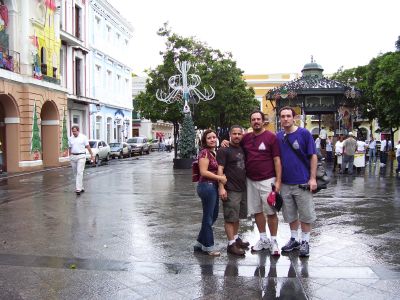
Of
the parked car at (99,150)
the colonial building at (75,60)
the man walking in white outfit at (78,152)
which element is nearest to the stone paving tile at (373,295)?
the man walking in white outfit at (78,152)

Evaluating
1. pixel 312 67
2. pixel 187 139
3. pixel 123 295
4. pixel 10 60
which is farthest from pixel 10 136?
pixel 123 295

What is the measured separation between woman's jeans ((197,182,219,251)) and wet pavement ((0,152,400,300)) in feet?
0.76

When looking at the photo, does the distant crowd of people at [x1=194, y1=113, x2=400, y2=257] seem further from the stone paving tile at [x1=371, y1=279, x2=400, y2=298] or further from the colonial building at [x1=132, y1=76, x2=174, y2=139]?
the colonial building at [x1=132, y1=76, x2=174, y2=139]

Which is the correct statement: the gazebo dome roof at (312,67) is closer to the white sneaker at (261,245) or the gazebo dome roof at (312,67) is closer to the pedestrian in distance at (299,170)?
the pedestrian in distance at (299,170)

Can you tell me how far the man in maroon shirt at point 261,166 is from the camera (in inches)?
231

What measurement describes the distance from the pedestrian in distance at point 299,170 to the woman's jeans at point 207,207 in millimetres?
893

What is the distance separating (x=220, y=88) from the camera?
1276 inches

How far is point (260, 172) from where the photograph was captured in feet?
19.4

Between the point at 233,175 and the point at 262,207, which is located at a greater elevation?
the point at 233,175

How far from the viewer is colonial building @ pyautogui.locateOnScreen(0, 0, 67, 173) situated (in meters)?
20.7

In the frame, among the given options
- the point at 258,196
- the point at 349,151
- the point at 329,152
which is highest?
the point at 349,151

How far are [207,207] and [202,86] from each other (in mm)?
23584

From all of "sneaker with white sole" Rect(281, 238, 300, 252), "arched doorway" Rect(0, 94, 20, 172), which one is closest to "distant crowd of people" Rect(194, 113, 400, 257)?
"sneaker with white sole" Rect(281, 238, 300, 252)

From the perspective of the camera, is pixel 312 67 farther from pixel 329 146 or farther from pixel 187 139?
pixel 187 139
